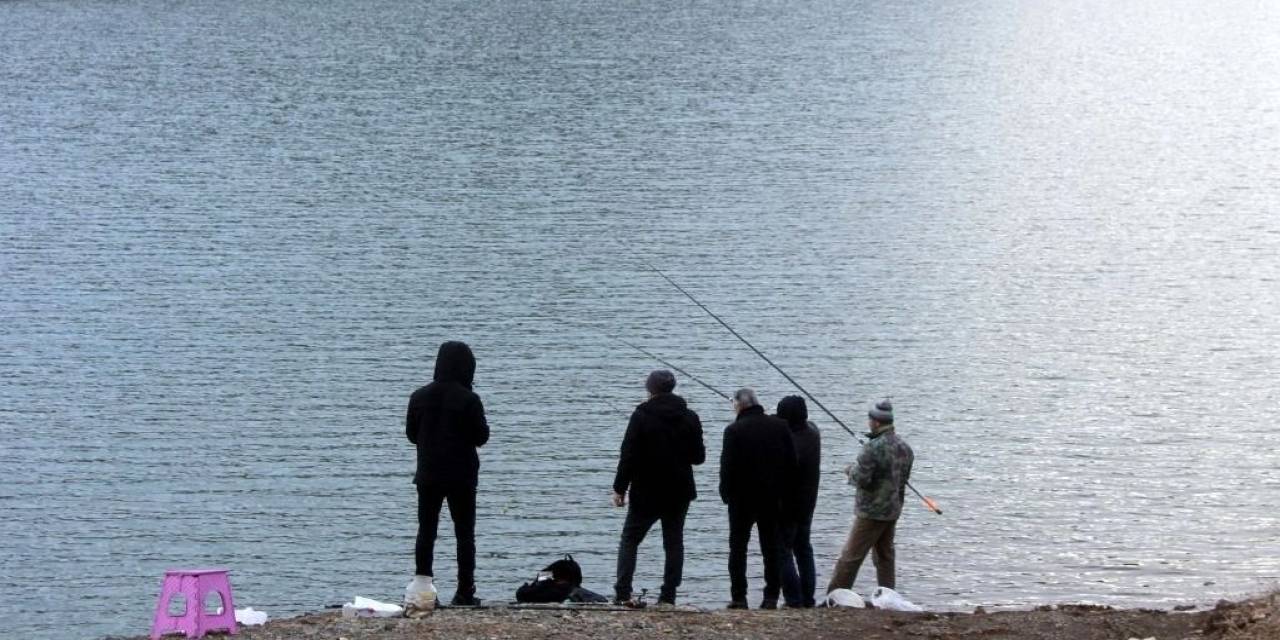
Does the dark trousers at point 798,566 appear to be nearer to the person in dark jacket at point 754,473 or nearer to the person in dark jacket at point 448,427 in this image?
the person in dark jacket at point 754,473

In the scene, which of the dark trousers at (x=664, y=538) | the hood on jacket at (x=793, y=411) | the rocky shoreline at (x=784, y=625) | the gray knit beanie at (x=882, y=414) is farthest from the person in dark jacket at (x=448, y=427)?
the gray knit beanie at (x=882, y=414)

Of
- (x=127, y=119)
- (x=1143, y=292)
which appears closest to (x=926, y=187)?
(x=1143, y=292)

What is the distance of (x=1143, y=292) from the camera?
34219mm

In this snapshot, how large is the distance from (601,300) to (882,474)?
20.7 meters

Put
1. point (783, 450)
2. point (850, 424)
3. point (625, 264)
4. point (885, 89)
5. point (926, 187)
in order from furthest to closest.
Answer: point (885, 89) → point (926, 187) → point (625, 264) → point (850, 424) → point (783, 450)

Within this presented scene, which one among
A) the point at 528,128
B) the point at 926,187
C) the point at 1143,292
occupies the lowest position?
the point at 1143,292

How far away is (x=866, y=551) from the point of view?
535 inches

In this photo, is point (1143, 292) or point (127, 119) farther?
point (127, 119)

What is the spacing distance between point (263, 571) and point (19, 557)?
117 inches

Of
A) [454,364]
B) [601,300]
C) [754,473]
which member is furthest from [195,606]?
[601,300]

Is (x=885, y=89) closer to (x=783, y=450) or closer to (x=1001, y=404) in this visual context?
A: (x=1001, y=404)

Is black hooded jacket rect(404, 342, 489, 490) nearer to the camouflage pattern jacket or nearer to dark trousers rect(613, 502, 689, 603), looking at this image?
dark trousers rect(613, 502, 689, 603)

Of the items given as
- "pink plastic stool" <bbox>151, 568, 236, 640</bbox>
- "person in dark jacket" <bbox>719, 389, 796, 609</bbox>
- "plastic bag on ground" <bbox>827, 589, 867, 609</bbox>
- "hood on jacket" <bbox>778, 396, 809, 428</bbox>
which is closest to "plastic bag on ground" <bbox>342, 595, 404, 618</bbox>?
"pink plastic stool" <bbox>151, 568, 236, 640</bbox>

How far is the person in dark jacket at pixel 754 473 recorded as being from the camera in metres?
13.1
